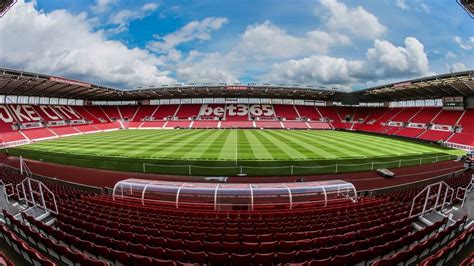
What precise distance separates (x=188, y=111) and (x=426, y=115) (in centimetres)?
5614

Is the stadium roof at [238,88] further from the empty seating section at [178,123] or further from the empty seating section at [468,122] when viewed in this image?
the empty seating section at [178,123]

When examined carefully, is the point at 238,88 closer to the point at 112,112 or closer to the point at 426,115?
the point at 112,112

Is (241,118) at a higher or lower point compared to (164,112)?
lower

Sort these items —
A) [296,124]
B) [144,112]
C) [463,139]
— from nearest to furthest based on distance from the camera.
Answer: [463,139], [296,124], [144,112]

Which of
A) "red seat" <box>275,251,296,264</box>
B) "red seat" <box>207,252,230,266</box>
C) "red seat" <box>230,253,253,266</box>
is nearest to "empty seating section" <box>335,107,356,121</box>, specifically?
"red seat" <box>275,251,296,264</box>

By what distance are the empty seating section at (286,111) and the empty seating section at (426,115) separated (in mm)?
26721

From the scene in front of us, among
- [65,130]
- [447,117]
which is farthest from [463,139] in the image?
[65,130]

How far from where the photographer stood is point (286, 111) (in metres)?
70.4

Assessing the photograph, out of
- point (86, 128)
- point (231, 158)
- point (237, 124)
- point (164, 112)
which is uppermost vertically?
point (164, 112)

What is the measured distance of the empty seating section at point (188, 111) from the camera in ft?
223

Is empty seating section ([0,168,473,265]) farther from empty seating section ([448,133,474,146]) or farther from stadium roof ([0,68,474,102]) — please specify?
empty seating section ([448,133,474,146])

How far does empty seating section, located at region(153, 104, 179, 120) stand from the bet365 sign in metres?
8.05

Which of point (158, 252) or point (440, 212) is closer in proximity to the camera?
point (158, 252)

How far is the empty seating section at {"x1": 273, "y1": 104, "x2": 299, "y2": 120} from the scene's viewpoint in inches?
2689
